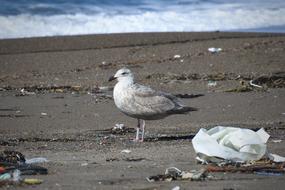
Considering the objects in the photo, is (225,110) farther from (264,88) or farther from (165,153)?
(165,153)

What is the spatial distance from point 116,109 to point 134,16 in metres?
9.96

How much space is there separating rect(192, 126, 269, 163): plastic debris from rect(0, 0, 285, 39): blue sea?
11.0 m

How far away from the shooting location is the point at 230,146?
21.2ft

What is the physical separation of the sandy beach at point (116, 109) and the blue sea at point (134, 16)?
1.82 meters

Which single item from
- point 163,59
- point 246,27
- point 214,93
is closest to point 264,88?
point 214,93

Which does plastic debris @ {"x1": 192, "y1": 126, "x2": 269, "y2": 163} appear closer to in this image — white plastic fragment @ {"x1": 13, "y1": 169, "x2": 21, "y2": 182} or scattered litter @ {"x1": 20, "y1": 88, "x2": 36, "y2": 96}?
white plastic fragment @ {"x1": 13, "y1": 169, "x2": 21, "y2": 182}

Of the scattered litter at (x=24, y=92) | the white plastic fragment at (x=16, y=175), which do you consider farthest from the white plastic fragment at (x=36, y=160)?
the scattered litter at (x=24, y=92)

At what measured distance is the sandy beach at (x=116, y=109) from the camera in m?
6.01

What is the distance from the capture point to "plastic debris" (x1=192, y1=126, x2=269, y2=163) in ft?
20.4

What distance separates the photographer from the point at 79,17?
64.2ft

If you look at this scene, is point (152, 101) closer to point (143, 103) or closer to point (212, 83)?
point (143, 103)

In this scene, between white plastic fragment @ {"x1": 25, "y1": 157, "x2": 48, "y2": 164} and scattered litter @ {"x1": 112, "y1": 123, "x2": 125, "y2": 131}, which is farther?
scattered litter @ {"x1": 112, "y1": 123, "x2": 125, "y2": 131}

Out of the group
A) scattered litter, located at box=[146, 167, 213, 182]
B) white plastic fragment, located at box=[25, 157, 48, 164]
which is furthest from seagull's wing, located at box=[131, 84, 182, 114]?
scattered litter, located at box=[146, 167, 213, 182]

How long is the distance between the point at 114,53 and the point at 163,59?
116 cm
